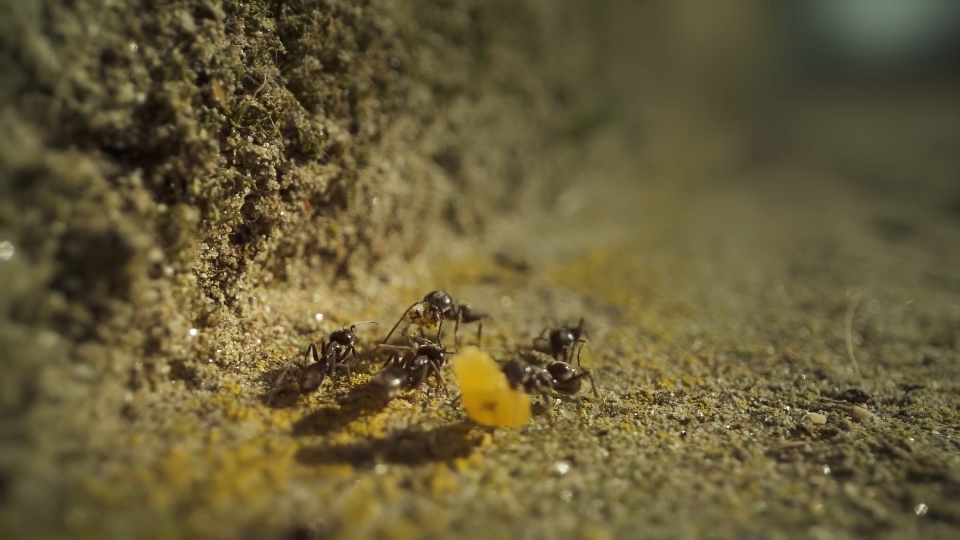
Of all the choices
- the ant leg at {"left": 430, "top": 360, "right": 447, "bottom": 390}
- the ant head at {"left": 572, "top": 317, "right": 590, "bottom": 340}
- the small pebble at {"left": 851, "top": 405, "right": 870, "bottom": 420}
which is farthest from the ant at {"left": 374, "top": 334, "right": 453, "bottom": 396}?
the small pebble at {"left": 851, "top": 405, "right": 870, "bottom": 420}

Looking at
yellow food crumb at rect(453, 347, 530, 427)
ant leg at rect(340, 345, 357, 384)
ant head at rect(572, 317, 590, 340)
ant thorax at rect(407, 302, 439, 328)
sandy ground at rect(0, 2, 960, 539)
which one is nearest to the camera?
sandy ground at rect(0, 2, 960, 539)

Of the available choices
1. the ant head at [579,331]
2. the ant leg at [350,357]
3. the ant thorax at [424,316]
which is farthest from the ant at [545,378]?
the ant leg at [350,357]

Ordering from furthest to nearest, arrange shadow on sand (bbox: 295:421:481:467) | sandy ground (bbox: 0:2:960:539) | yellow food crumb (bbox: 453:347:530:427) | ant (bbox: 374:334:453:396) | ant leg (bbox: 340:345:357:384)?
ant leg (bbox: 340:345:357:384) → ant (bbox: 374:334:453:396) → yellow food crumb (bbox: 453:347:530:427) → shadow on sand (bbox: 295:421:481:467) → sandy ground (bbox: 0:2:960:539)

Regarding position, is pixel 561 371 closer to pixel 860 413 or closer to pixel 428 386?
pixel 428 386

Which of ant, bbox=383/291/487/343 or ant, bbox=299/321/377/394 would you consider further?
ant, bbox=383/291/487/343

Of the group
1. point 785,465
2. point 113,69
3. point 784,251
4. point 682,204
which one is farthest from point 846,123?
point 113,69

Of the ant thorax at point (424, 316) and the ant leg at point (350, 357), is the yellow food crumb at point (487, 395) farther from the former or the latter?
the ant thorax at point (424, 316)

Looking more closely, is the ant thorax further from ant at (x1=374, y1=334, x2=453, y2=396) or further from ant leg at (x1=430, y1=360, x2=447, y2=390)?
ant leg at (x1=430, y1=360, x2=447, y2=390)
